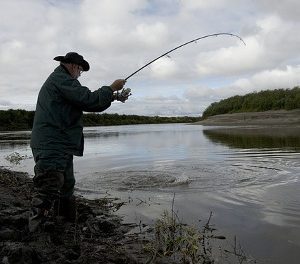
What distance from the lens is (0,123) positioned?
70.5 metres

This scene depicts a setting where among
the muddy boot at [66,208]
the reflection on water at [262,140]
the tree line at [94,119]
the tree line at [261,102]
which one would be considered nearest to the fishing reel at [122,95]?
the muddy boot at [66,208]

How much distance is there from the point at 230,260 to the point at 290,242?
1.05 meters

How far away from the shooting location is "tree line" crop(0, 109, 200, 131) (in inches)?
2823

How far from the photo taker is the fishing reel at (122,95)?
5.73 meters

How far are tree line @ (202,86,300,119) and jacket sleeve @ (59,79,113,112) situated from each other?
4515 centimetres

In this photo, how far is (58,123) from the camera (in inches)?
217

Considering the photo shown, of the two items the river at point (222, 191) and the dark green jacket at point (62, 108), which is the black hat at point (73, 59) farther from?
the river at point (222, 191)

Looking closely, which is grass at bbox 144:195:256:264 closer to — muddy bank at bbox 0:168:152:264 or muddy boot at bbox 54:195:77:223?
muddy bank at bbox 0:168:152:264

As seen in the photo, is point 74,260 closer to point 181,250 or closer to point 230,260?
point 181,250

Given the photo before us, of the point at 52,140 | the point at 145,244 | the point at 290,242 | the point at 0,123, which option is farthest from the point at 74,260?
the point at 0,123

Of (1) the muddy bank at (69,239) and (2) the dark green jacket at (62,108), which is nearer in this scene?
(1) the muddy bank at (69,239)

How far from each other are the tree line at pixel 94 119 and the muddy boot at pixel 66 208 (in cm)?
6784

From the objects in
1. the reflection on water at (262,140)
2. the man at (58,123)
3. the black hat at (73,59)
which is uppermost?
the black hat at (73,59)

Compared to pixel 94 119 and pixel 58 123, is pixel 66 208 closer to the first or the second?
pixel 58 123
